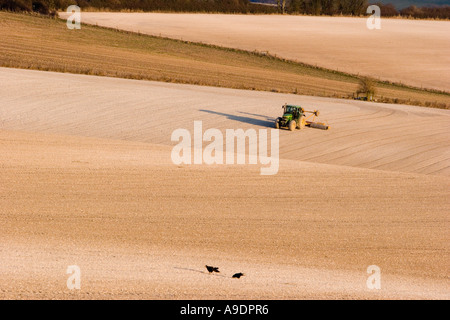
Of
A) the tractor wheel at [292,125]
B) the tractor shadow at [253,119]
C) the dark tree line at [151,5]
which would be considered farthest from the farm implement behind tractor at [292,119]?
the dark tree line at [151,5]

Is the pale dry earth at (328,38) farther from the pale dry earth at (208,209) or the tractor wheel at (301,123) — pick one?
the pale dry earth at (208,209)

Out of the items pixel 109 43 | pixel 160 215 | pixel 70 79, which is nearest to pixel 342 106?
pixel 70 79

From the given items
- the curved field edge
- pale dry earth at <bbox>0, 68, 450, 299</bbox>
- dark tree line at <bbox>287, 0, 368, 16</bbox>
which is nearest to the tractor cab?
pale dry earth at <bbox>0, 68, 450, 299</bbox>

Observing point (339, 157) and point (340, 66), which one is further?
point (340, 66)

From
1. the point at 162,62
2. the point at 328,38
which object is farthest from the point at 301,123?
the point at 328,38

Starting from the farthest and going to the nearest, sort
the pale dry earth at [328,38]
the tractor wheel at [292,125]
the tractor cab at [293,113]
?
1. the pale dry earth at [328,38]
2. the tractor cab at [293,113]
3. the tractor wheel at [292,125]

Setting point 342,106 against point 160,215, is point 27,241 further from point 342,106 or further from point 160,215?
point 342,106
